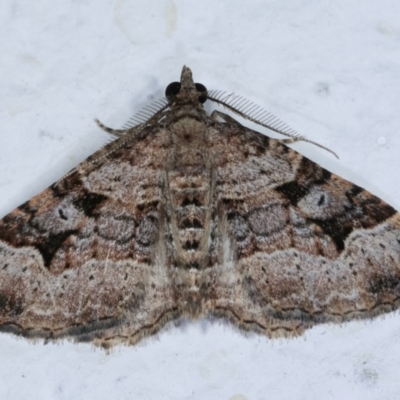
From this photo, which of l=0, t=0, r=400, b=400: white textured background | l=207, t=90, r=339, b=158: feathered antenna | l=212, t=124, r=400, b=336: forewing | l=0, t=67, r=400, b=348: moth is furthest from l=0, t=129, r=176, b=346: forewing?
l=207, t=90, r=339, b=158: feathered antenna

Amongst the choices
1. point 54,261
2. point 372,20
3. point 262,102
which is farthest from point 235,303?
point 372,20

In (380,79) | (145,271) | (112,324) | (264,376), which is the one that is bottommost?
(264,376)

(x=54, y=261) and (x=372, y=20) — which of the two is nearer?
(x=54, y=261)

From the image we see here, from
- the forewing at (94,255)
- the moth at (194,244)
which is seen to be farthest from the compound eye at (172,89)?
the forewing at (94,255)

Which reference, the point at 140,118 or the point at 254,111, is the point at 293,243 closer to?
the point at 254,111

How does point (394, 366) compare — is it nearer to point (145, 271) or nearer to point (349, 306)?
point (349, 306)

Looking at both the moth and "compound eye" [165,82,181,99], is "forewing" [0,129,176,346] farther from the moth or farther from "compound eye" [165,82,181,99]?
"compound eye" [165,82,181,99]

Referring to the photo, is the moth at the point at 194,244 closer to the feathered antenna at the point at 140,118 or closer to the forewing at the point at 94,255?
the forewing at the point at 94,255
